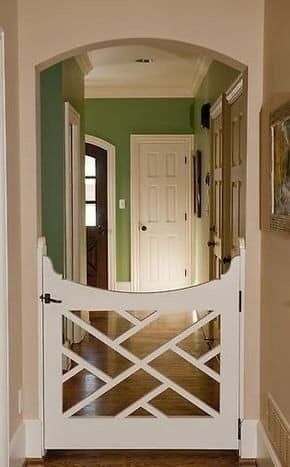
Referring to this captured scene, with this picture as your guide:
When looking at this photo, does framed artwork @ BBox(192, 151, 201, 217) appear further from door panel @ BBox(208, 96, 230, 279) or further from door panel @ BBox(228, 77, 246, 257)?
door panel @ BBox(228, 77, 246, 257)

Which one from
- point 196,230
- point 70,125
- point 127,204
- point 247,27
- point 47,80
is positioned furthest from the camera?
point 127,204

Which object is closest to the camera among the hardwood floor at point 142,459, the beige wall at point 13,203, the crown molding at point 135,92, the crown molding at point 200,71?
the beige wall at point 13,203

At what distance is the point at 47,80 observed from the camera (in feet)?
16.5

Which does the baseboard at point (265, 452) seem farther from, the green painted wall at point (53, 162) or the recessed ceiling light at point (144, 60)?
the recessed ceiling light at point (144, 60)

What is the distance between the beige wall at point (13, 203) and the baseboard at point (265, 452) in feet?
4.02

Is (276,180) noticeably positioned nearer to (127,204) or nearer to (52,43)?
(52,43)

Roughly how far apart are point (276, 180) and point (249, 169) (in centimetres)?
49

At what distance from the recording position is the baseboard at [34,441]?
356 centimetres

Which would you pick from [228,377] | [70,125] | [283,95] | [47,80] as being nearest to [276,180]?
[283,95]

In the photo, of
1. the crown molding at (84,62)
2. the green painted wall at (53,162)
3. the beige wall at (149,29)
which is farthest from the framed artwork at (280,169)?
the crown molding at (84,62)

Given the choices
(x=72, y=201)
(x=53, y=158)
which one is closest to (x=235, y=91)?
(x=53, y=158)

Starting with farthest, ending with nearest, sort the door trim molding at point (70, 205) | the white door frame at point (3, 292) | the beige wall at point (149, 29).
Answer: the door trim molding at point (70, 205), the beige wall at point (149, 29), the white door frame at point (3, 292)

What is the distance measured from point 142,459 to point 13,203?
150 centimetres

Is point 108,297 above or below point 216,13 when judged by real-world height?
below
